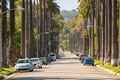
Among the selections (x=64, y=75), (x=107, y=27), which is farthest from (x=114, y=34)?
(x=64, y=75)

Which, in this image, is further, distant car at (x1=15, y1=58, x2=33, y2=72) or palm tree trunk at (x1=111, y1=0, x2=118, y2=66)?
palm tree trunk at (x1=111, y1=0, x2=118, y2=66)

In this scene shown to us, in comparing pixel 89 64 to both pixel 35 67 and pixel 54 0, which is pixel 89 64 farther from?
pixel 54 0

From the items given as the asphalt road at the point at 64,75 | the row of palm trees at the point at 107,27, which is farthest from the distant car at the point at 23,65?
the row of palm trees at the point at 107,27

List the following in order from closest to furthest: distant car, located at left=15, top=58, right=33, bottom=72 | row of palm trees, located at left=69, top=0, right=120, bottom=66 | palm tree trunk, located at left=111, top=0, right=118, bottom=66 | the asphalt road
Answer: the asphalt road, distant car, located at left=15, top=58, right=33, bottom=72, palm tree trunk, located at left=111, top=0, right=118, bottom=66, row of palm trees, located at left=69, top=0, right=120, bottom=66

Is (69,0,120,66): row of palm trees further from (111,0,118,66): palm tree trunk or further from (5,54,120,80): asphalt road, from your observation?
(5,54,120,80): asphalt road

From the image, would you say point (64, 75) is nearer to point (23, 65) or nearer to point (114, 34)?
point (23, 65)

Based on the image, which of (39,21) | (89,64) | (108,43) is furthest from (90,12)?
(108,43)

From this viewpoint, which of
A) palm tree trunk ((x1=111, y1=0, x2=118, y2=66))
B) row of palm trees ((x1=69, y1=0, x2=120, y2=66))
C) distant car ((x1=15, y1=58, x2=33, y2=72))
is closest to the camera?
distant car ((x1=15, y1=58, x2=33, y2=72))

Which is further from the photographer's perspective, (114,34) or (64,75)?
(114,34)

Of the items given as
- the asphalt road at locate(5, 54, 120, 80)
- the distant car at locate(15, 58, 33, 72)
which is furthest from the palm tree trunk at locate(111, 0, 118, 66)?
the distant car at locate(15, 58, 33, 72)

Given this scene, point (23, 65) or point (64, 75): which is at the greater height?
point (23, 65)

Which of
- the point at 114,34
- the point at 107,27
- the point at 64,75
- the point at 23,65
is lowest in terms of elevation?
the point at 64,75

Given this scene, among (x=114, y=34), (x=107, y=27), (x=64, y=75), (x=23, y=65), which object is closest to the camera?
(x=64, y=75)

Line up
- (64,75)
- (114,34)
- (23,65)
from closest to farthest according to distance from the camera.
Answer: (64,75) < (23,65) < (114,34)
